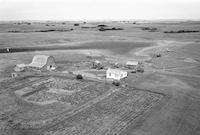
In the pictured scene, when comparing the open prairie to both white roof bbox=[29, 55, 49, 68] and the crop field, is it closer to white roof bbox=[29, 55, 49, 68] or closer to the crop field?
the crop field

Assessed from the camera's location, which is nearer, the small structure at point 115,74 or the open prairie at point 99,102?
the open prairie at point 99,102

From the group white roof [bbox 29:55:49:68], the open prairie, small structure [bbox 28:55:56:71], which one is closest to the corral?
the open prairie

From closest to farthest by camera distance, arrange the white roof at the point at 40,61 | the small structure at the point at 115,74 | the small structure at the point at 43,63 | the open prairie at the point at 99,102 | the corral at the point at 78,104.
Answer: the open prairie at the point at 99,102 < the corral at the point at 78,104 < the small structure at the point at 115,74 < the small structure at the point at 43,63 < the white roof at the point at 40,61

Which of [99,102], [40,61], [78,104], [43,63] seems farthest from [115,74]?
[40,61]

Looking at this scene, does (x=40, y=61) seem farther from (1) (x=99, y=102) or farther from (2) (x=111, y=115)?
(2) (x=111, y=115)

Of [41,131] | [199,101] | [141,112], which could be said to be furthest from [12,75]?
[199,101]

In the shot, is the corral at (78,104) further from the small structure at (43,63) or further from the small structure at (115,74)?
the small structure at (43,63)

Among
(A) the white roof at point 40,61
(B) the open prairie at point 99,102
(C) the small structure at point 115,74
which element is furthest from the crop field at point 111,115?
(A) the white roof at point 40,61

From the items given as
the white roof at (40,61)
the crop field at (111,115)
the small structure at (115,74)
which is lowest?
the crop field at (111,115)

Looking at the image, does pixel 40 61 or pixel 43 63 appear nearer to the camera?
pixel 43 63

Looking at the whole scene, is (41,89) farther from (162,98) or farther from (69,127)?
(162,98)

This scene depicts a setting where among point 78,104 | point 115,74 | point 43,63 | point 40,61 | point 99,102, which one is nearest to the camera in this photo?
point 78,104
